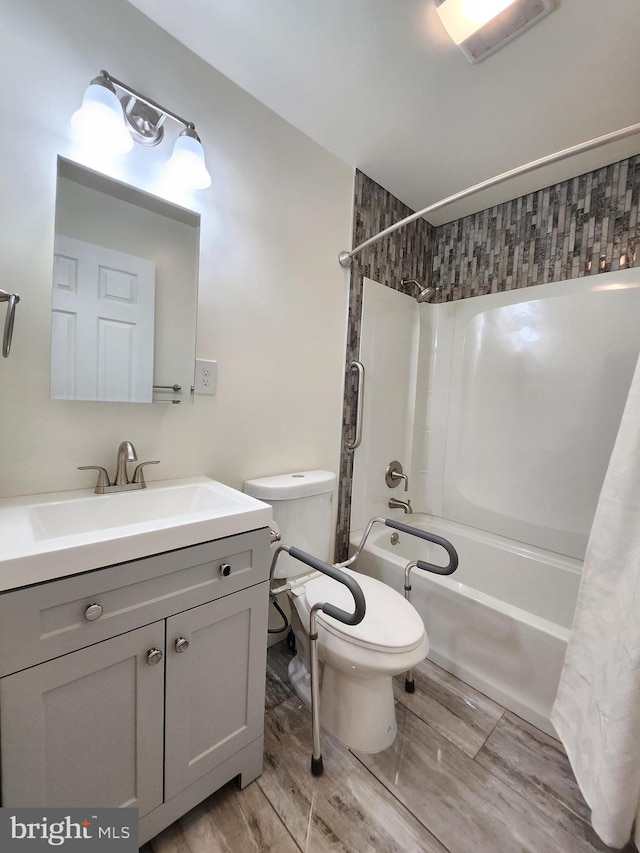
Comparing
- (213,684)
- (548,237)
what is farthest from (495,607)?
(548,237)

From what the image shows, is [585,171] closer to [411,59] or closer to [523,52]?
[523,52]

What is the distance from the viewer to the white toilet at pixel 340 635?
112cm

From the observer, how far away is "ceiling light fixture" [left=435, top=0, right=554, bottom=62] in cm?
107

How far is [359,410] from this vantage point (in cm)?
190

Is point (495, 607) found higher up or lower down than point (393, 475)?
lower down

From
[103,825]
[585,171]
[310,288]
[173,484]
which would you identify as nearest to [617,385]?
[585,171]

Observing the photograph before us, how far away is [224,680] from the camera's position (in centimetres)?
98

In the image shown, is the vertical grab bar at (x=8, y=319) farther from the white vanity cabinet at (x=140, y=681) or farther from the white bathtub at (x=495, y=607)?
the white bathtub at (x=495, y=607)

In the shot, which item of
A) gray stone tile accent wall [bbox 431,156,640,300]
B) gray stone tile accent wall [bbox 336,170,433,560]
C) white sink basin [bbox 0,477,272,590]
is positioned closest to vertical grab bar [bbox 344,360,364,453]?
gray stone tile accent wall [bbox 336,170,433,560]

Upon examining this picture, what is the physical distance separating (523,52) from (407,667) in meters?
2.10

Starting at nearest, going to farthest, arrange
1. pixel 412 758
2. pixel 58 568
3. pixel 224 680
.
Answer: pixel 58 568 < pixel 224 680 < pixel 412 758

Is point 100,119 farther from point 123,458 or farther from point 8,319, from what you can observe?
point 123,458

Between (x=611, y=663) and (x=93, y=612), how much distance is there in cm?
131

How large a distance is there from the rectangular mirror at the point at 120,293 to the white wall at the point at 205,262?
40 millimetres
